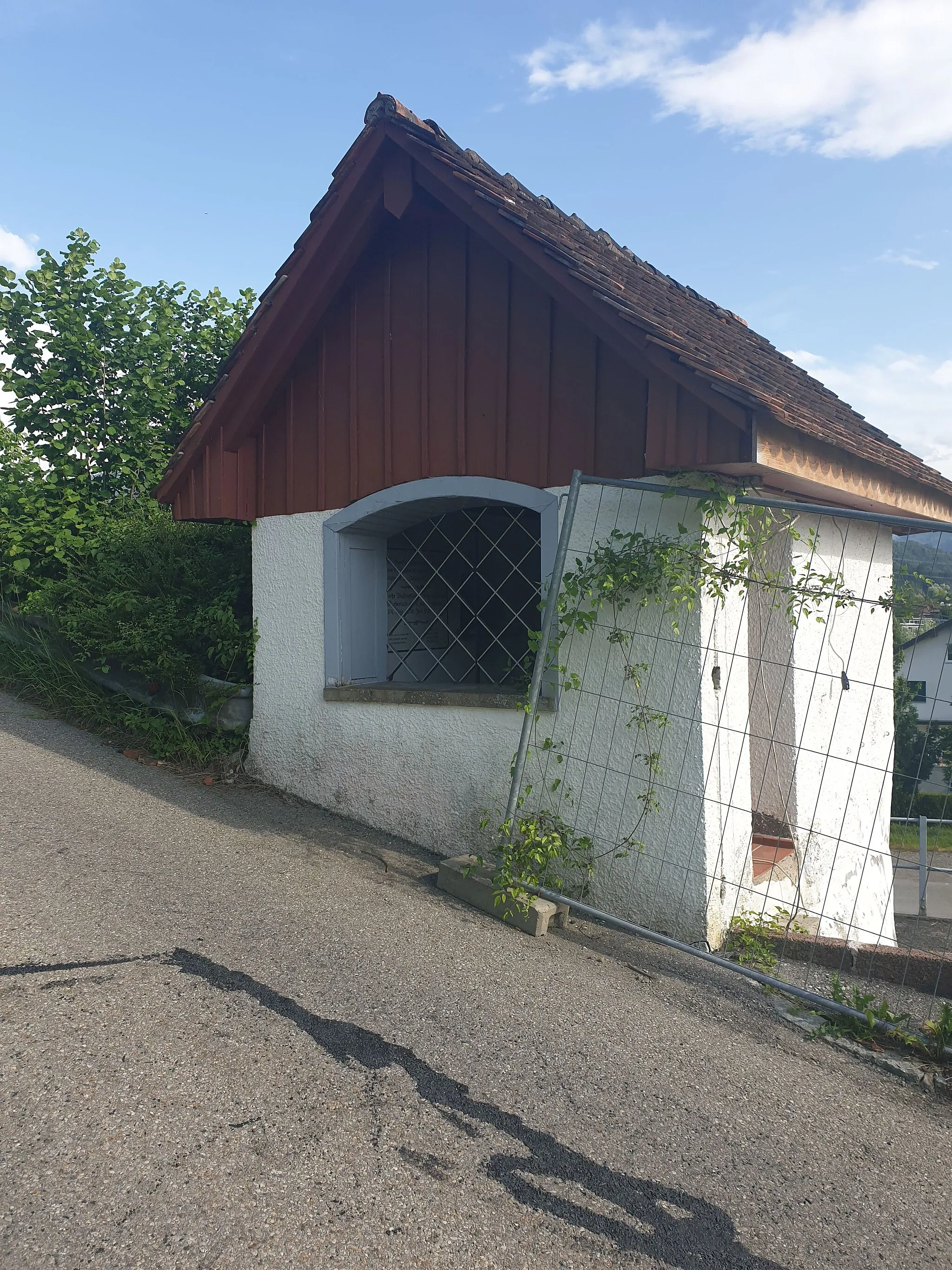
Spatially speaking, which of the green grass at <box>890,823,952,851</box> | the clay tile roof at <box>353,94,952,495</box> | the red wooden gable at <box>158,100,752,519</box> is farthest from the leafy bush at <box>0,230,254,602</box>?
the green grass at <box>890,823,952,851</box>

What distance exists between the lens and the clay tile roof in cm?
450

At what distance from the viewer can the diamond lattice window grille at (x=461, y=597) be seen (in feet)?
23.0

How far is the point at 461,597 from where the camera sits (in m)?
8.03

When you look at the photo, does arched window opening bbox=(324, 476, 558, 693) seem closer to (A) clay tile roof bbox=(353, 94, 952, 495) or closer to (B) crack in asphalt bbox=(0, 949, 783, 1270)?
(A) clay tile roof bbox=(353, 94, 952, 495)

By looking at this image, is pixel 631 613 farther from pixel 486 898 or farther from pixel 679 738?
pixel 486 898

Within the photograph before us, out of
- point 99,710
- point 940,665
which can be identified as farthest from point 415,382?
point 99,710

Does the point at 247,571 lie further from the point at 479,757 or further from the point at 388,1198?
the point at 388,1198

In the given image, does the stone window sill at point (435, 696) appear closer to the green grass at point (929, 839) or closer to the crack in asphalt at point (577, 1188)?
the crack in asphalt at point (577, 1188)

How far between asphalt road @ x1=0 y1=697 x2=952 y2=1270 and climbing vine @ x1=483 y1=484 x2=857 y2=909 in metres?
0.50

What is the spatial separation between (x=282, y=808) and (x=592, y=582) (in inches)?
115

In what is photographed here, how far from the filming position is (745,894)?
514 cm

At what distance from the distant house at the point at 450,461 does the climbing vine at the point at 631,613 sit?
26cm

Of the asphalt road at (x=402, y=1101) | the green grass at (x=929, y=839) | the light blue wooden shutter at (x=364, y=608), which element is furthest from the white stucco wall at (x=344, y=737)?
the green grass at (x=929, y=839)

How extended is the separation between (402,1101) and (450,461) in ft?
12.5
